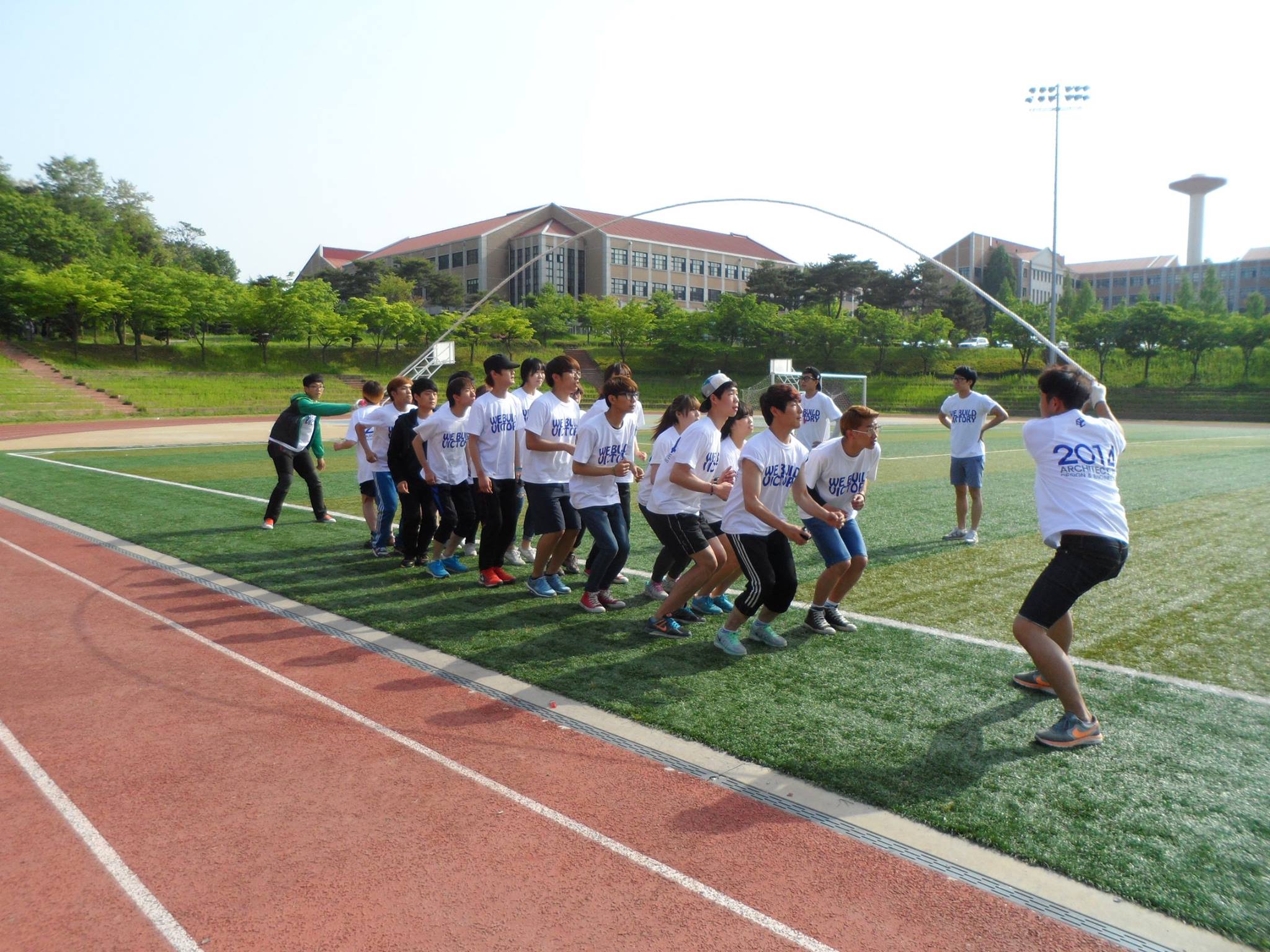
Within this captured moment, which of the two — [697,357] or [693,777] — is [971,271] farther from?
[693,777]

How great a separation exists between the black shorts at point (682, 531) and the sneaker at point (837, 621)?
1.10 meters

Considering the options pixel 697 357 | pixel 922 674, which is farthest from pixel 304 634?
pixel 697 357

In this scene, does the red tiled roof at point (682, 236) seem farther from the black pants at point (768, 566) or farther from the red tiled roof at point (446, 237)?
the black pants at point (768, 566)

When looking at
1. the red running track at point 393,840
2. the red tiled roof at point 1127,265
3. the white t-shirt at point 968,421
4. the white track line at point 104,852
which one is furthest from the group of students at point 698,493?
the red tiled roof at point 1127,265

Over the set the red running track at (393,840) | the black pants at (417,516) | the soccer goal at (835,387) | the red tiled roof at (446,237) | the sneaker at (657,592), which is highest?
the red tiled roof at (446,237)

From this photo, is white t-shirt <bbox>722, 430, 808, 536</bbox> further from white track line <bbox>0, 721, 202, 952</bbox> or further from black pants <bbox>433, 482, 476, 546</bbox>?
white track line <bbox>0, 721, 202, 952</bbox>

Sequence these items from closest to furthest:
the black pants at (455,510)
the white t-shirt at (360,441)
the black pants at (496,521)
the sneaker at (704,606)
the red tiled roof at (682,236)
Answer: the sneaker at (704,606) < the black pants at (496,521) < the black pants at (455,510) < the white t-shirt at (360,441) < the red tiled roof at (682,236)

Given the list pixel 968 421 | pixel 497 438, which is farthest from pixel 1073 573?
pixel 968 421

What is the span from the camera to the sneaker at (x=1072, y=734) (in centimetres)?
455

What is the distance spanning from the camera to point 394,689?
A: 5613 millimetres

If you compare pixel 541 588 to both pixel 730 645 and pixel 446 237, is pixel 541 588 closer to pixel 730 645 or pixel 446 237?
pixel 730 645

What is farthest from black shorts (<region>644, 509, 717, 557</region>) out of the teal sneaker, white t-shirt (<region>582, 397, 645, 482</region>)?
the teal sneaker

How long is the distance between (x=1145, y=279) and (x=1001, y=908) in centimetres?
13478

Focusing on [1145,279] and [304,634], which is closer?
[304,634]
